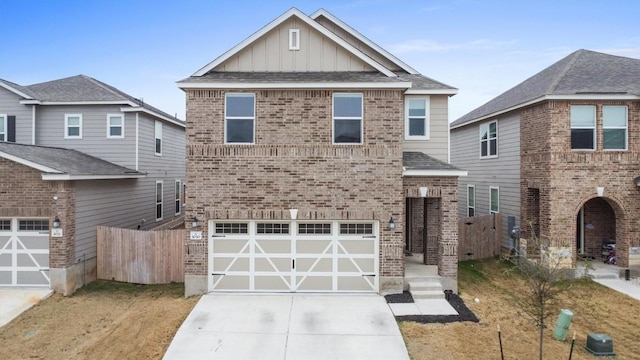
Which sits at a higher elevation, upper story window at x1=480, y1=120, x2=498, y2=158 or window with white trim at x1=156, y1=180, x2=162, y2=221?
upper story window at x1=480, y1=120, x2=498, y2=158

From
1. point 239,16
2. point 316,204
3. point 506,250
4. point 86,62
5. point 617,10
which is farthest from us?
point 86,62

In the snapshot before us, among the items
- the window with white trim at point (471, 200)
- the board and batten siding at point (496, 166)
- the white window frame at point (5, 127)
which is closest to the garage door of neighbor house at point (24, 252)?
the white window frame at point (5, 127)

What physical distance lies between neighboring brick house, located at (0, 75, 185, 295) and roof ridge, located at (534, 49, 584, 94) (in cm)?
1667

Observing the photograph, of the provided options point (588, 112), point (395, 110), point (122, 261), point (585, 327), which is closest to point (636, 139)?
point (588, 112)

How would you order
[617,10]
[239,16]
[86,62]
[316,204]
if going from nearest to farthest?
[316,204], [617,10], [239,16], [86,62]

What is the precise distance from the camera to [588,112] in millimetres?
13703

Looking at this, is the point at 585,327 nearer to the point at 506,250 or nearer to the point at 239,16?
the point at 506,250

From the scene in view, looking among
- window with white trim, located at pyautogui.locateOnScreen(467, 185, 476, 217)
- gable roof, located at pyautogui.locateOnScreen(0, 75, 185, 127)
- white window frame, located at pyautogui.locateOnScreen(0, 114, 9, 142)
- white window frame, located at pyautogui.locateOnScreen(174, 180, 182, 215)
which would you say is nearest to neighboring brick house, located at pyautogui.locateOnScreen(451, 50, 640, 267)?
window with white trim, located at pyautogui.locateOnScreen(467, 185, 476, 217)

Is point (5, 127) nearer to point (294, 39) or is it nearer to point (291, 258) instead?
point (294, 39)

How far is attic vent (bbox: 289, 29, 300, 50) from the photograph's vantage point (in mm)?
11992

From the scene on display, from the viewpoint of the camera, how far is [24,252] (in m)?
11.9

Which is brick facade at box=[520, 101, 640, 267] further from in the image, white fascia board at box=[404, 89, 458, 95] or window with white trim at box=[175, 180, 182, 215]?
window with white trim at box=[175, 180, 182, 215]

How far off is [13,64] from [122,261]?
1109 inches

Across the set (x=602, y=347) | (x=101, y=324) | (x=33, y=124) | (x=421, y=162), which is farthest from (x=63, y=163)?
(x=602, y=347)
